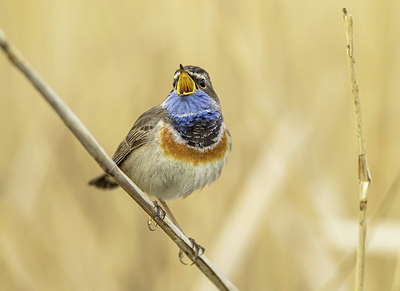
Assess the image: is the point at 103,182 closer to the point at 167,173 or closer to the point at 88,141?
the point at 167,173

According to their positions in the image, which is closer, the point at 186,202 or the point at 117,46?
the point at 117,46

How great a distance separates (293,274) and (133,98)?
178 cm

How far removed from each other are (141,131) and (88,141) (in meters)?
1.57

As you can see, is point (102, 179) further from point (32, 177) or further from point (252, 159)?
point (252, 159)

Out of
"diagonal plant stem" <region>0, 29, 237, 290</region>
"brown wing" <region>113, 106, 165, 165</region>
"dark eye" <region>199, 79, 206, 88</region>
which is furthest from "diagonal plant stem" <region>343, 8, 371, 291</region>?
"brown wing" <region>113, 106, 165, 165</region>

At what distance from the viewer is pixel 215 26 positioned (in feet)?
11.8

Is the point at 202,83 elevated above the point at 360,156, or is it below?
above

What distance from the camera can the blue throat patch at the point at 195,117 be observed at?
8.86 feet

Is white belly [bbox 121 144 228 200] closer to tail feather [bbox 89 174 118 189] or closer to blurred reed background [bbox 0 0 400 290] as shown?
tail feather [bbox 89 174 118 189]

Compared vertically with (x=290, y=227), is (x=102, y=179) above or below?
above

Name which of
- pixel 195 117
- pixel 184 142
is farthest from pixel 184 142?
pixel 195 117

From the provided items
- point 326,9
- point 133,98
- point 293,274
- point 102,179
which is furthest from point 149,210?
point 326,9

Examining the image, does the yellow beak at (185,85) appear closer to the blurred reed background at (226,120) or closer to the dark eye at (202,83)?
the dark eye at (202,83)

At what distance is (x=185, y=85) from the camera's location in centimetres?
262
